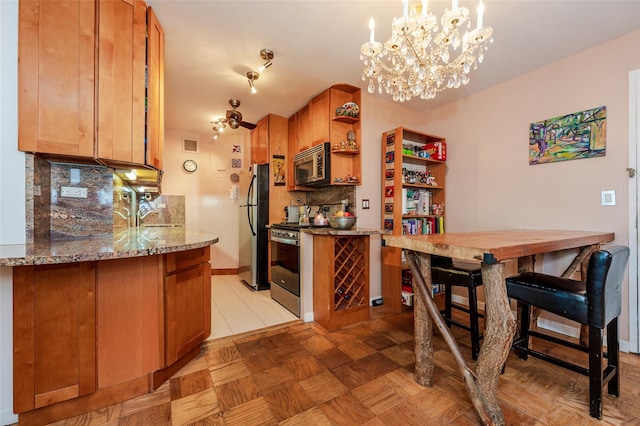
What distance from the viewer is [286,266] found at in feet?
9.43

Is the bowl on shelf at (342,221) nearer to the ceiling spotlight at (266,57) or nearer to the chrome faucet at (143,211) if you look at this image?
the ceiling spotlight at (266,57)

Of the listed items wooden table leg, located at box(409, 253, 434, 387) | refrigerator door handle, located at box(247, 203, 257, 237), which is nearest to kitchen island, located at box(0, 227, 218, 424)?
wooden table leg, located at box(409, 253, 434, 387)

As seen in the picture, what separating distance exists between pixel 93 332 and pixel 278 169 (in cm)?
282

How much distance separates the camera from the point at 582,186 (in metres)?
2.21

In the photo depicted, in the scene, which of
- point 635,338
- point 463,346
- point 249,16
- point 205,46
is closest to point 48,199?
point 205,46

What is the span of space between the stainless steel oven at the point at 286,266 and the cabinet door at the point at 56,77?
5.77 ft

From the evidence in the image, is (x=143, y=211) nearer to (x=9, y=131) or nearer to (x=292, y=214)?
(x=292, y=214)

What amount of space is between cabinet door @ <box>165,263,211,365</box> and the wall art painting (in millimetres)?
3263

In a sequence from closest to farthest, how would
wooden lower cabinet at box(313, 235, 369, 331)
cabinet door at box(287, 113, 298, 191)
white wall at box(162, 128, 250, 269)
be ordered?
wooden lower cabinet at box(313, 235, 369, 331)
cabinet door at box(287, 113, 298, 191)
white wall at box(162, 128, 250, 269)

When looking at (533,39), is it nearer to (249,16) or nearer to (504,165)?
(504,165)

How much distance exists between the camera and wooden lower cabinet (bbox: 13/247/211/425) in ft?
4.05

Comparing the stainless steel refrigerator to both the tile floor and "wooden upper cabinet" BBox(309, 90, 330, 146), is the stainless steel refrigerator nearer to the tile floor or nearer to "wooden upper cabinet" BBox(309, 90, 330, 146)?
the tile floor

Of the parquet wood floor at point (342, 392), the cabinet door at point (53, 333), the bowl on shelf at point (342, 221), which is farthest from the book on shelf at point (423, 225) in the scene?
the cabinet door at point (53, 333)

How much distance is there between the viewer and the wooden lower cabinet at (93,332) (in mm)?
1233
